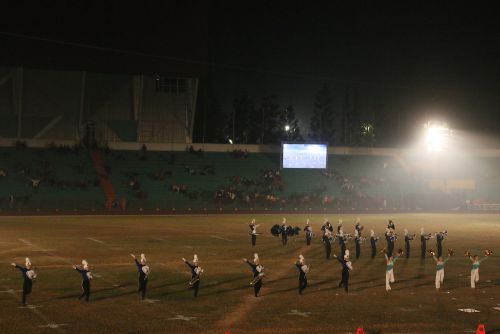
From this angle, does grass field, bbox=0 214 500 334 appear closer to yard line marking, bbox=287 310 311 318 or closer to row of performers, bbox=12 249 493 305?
yard line marking, bbox=287 310 311 318

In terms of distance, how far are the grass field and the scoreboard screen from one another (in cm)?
2673

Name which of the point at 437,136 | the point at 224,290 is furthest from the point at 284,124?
the point at 224,290

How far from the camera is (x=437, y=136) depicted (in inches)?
2847

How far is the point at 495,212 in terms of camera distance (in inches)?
2697

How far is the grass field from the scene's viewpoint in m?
17.8


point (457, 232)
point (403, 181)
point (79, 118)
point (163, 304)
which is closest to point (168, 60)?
point (79, 118)

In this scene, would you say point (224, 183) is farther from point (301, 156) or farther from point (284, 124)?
point (284, 124)

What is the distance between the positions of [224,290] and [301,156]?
44.6 meters

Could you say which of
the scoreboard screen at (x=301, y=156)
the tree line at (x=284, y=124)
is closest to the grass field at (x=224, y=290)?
the scoreboard screen at (x=301, y=156)

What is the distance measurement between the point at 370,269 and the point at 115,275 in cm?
1019

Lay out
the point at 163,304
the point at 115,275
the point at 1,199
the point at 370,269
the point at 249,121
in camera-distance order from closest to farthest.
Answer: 1. the point at 163,304
2. the point at 115,275
3. the point at 370,269
4. the point at 1,199
5. the point at 249,121

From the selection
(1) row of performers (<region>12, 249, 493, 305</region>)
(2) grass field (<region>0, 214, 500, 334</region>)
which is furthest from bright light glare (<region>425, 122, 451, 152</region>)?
(1) row of performers (<region>12, 249, 493, 305</region>)

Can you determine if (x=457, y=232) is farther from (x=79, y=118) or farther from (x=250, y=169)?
(x=79, y=118)

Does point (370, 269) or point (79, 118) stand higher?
point (79, 118)
